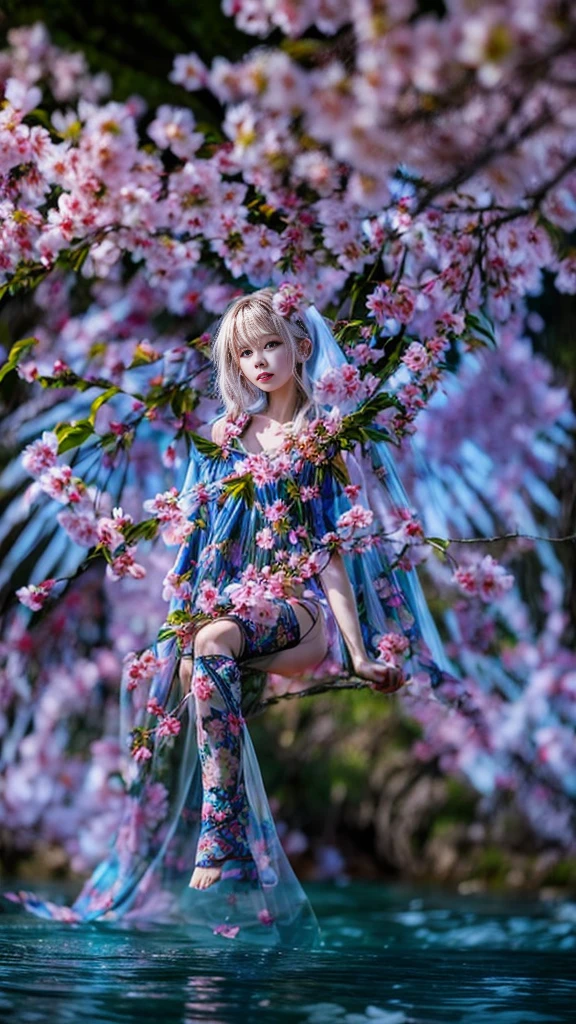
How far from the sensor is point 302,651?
14.1 feet

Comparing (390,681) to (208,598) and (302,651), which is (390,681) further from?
(208,598)

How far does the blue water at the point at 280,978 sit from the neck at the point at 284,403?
1.56 meters

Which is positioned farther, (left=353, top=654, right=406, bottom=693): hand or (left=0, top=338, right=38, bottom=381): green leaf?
(left=0, top=338, right=38, bottom=381): green leaf

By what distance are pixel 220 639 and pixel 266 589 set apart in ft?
0.63

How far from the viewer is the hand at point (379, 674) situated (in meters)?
4.11

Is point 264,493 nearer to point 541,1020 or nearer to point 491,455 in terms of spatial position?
point 541,1020

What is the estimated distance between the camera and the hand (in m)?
4.11

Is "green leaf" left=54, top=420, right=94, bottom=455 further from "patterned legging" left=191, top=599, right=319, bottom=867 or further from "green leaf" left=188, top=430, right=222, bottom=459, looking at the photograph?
"patterned legging" left=191, top=599, right=319, bottom=867

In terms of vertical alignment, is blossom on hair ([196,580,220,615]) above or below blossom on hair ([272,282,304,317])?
below

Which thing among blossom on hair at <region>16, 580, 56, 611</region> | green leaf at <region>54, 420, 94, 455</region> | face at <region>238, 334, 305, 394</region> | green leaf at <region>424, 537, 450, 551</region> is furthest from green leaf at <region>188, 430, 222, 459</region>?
green leaf at <region>424, 537, 450, 551</region>

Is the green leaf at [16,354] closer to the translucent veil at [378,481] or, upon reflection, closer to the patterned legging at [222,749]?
the translucent veil at [378,481]

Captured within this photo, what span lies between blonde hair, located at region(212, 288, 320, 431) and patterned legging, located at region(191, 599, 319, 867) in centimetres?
66

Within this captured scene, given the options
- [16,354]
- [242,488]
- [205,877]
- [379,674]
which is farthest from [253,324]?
[205,877]

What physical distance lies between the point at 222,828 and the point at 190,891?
2.82 feet
